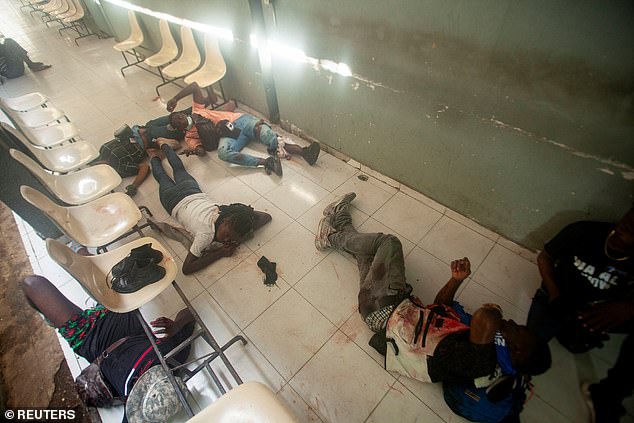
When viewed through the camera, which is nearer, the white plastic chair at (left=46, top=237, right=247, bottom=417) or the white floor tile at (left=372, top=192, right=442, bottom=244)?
the white plastic chair at (left=46, top=237, right=247, bottom=417)

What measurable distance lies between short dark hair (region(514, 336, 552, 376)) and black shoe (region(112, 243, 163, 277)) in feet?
7.42

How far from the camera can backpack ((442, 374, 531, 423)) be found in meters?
1.43

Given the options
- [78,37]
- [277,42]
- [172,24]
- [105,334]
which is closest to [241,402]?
[105,334]

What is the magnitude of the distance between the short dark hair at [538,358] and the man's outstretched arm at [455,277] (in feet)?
1.64

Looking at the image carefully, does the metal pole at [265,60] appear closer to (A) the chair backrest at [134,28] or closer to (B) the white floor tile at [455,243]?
(B) the white floor tile at [455,243]

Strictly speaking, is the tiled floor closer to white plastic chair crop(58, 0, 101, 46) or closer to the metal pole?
the metal pole

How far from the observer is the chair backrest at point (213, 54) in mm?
4203

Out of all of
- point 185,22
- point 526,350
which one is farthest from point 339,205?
point 185,22

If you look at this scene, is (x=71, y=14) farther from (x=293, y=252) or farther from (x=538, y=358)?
(x=538, y=358)

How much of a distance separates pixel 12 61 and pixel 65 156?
503 centimetres

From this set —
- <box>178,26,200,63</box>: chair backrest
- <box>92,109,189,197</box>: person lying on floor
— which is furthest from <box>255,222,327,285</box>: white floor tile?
<box>178,26,200,63</box>: chair backrest

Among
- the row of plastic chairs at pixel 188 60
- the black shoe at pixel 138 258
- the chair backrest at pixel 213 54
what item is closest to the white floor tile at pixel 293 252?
the black shoe at pixel 138 258

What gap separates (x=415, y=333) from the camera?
5.73 ft

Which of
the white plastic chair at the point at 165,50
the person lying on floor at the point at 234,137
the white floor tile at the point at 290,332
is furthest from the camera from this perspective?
the white plastic chair at the point at 165,50
